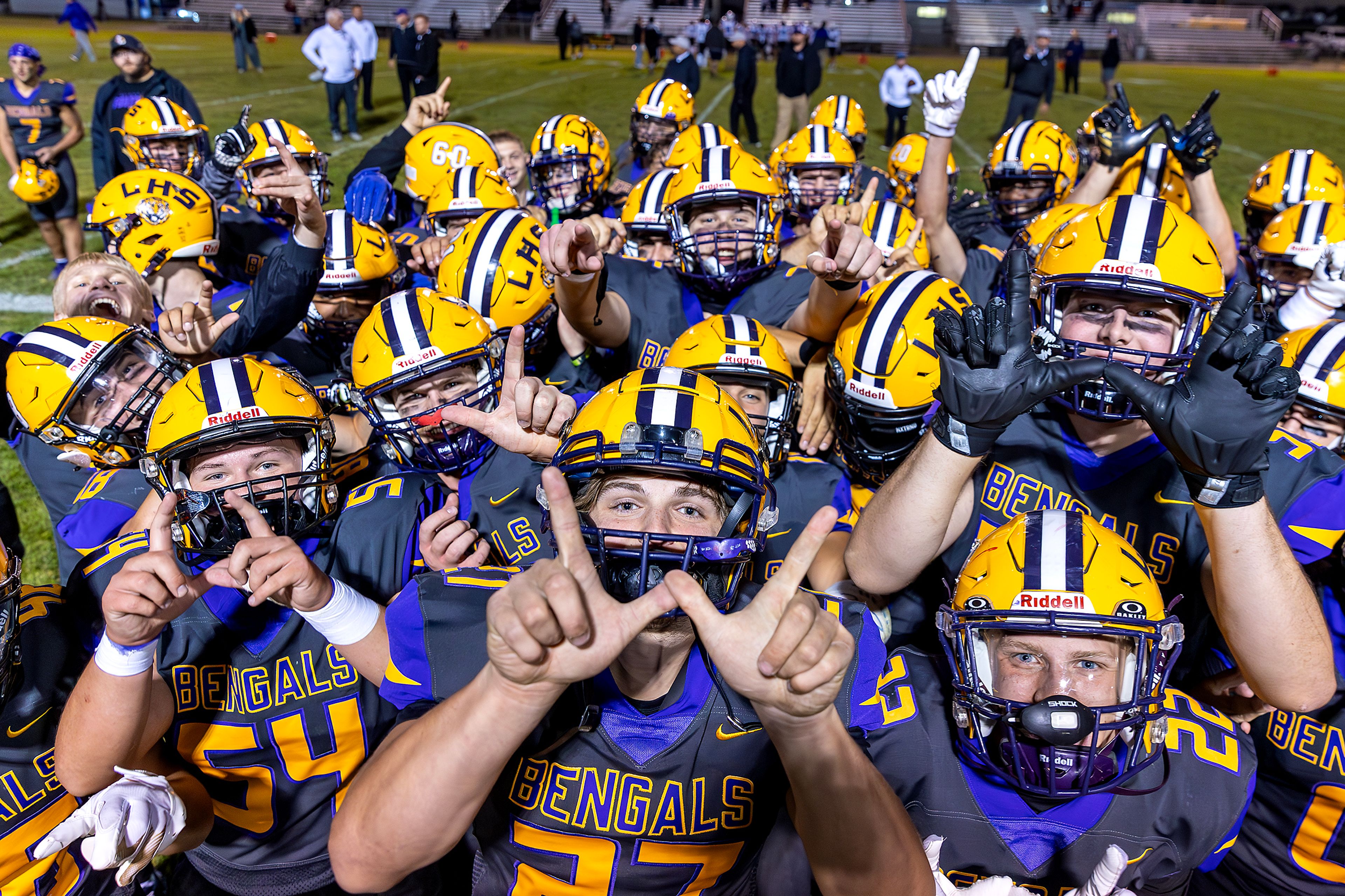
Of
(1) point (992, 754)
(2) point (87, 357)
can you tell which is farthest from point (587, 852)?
(2) point (87, 357)

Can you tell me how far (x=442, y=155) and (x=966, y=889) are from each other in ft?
20.2

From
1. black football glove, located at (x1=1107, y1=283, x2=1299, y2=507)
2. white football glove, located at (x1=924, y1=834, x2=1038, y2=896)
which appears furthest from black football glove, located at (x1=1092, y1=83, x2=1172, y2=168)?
white football glove, located at (x1=924, y1=834, x2=1038, y2=896)

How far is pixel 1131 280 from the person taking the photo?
→ 294 centimetres

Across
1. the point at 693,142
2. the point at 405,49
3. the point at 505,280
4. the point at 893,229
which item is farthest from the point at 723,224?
the point at 405,49

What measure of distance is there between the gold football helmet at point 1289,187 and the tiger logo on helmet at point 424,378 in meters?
5.40

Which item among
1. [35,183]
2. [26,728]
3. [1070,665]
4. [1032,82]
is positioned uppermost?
[1032,82]

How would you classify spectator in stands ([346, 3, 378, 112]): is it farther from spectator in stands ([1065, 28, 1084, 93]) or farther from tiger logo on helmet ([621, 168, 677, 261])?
spectator in stands ([1065, 28, 1084, 93])

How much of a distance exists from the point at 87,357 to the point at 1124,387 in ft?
12.5

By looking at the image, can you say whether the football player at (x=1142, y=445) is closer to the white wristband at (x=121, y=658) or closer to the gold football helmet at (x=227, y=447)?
the gold football helmet at (x=227, y=447)

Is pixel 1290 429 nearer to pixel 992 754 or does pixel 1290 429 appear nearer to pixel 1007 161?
pixel 992 754

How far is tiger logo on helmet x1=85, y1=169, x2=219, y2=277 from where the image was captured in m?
5.43

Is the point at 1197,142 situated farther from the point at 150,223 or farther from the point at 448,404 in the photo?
the point at 150,223

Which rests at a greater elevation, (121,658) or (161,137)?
(161,137)

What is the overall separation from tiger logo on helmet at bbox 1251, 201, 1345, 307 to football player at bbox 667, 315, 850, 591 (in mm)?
3210
